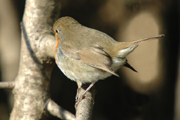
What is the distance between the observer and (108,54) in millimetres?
2201

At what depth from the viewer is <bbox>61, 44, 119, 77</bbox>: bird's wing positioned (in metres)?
2.11

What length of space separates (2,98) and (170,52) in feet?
8.42

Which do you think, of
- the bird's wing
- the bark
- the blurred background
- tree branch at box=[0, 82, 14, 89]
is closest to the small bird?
the bird's wing

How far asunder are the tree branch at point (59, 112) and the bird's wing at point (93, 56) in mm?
486

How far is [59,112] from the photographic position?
2.28m

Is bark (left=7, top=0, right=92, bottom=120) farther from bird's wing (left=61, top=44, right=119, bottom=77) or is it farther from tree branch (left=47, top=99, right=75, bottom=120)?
bird's wing (left=61, top=44, right=119, bottom=77)

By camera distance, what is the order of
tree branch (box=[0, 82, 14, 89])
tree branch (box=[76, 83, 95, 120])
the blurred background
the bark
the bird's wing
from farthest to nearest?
the blurred background
the bark
tree branch (box=[0, 82, 14, 89])
the bird's wing
tree branch (box=[76, 83, 95, 120])

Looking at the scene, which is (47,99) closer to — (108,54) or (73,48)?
(73,48)

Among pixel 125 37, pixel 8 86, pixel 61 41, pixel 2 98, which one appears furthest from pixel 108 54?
pixel 2 98

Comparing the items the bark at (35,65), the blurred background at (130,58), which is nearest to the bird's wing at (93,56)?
the bark at (35,65)

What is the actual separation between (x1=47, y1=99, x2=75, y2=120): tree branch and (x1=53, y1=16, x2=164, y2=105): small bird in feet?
0.72

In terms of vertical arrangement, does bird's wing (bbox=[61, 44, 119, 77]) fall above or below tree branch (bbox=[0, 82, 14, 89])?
above

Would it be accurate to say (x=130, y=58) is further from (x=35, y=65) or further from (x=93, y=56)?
(x=35, y=65)

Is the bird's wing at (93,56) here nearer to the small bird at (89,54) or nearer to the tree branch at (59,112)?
the small bird at (89,54)
